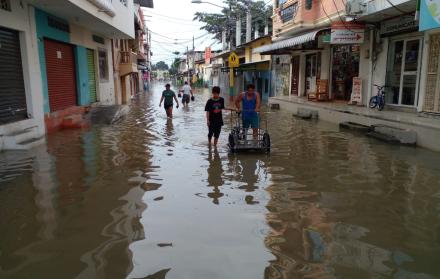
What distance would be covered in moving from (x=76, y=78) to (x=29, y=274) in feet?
42.4

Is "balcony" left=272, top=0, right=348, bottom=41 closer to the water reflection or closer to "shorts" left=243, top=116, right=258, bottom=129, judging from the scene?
"shorts" left=243, top=116, right=258, bottom=129

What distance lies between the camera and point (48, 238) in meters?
4.21

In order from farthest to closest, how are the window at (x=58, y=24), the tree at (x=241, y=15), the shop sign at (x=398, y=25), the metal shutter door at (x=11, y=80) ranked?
the tree at (x=241, y=15), the window at (x=58, y=24), the shop sign at (x=398, y=25), the metal shutter door at (x=11, y=80)

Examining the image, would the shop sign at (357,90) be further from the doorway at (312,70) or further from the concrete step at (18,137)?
the concrete step at (18,137)

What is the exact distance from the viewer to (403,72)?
43.9 feet

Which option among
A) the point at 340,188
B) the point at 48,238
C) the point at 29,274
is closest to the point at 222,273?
the point at 29,274

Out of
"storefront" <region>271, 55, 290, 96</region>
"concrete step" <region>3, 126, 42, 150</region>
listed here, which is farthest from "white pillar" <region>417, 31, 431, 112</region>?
"storefront" <region>271, 55, 290, 96</region>

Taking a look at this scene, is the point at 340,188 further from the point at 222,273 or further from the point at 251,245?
the point at 222,273

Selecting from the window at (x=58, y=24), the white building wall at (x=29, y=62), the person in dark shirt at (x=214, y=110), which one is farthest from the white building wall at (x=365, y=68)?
the white building wall at (x=29, y=62)

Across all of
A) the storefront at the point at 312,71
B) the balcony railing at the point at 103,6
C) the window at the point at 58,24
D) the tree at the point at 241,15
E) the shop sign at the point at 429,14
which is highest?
the tree at the point at 241,15

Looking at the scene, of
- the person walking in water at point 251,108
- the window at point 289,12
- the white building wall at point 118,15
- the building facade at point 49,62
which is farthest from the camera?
the window at point 289,12

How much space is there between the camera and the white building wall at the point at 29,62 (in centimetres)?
963

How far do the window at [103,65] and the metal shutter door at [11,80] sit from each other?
343 inches

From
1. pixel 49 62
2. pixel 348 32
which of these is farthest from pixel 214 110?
pixel 348 32
